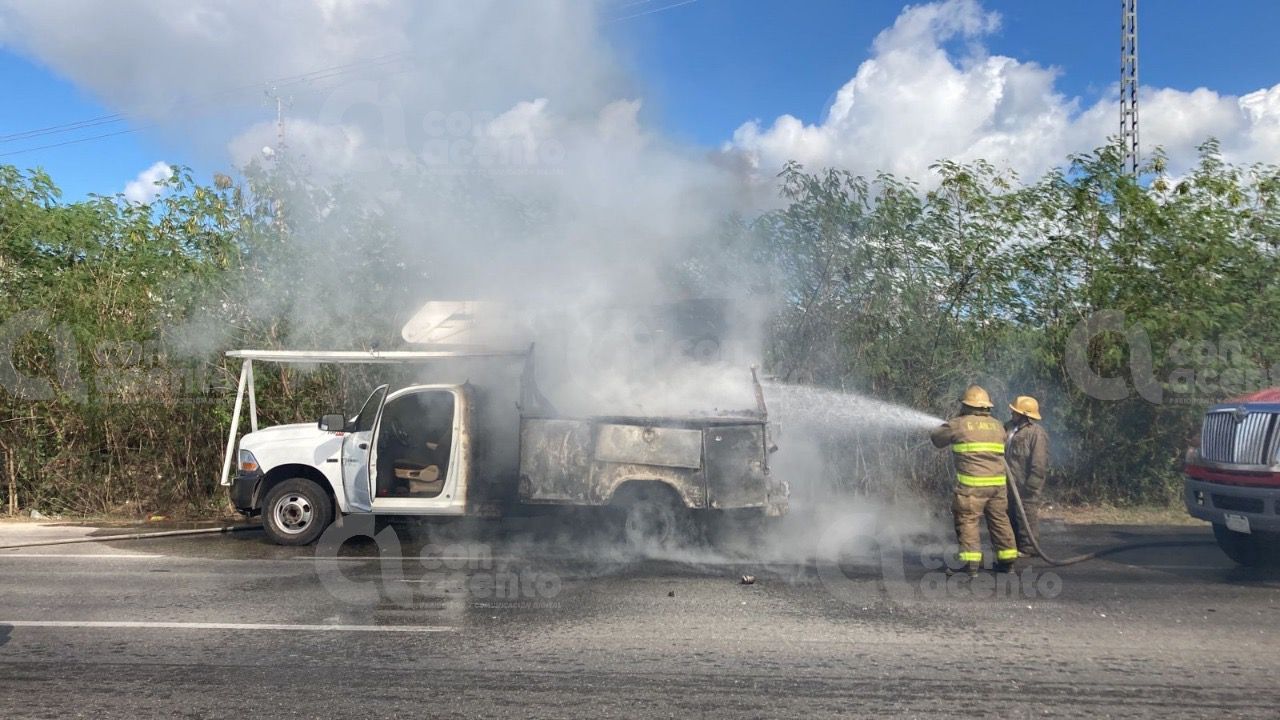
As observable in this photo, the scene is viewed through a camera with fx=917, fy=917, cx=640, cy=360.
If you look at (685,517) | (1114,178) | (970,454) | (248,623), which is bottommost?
(248,623)

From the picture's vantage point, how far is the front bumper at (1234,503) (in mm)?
7281

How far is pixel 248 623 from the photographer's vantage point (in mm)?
6223

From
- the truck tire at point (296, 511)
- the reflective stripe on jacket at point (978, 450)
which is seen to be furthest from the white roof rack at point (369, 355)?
the reflective stripe on jacket at point (978, 450)

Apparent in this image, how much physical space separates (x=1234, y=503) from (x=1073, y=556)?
1432mm

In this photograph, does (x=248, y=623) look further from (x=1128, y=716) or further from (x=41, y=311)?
(x=41, y=311)

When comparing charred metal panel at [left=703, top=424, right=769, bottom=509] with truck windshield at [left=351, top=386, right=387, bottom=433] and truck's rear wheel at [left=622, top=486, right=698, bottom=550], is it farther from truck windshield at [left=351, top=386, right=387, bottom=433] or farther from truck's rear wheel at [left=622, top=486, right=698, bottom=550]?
truck windshield at [left=351, top=386, right=387, bottom=433]

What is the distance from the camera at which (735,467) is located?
7.95 metres

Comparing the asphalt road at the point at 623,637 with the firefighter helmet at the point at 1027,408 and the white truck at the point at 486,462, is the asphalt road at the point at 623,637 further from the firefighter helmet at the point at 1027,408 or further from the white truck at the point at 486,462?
the firefighter helmet at the point at 1027,408

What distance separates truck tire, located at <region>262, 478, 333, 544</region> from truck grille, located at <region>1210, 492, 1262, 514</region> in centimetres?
804

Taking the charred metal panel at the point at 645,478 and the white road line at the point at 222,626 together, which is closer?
the white road line at the point at 222,626

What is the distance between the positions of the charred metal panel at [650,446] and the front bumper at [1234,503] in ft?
14.3

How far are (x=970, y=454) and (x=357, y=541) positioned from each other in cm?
589

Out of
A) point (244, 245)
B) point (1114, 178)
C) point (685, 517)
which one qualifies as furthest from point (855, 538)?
point (244, 245)

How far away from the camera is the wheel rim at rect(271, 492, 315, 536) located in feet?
29.6
